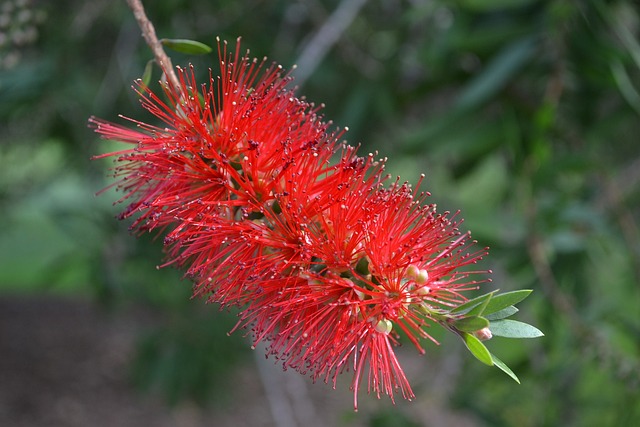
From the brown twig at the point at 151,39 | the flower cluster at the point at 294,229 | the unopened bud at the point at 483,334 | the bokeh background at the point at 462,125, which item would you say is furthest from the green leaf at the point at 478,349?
the bokeh background at the point at 462,125

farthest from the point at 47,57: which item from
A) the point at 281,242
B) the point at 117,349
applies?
the point at 117,349

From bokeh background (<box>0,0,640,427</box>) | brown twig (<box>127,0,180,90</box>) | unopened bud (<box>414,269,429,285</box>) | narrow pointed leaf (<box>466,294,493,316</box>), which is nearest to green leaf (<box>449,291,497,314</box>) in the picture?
narrow pointed leaf (<box>466,294,493,316</box>)

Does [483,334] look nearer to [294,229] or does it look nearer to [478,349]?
[478,349]

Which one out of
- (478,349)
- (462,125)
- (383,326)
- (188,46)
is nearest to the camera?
(478,349)

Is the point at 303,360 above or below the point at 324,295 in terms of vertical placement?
below

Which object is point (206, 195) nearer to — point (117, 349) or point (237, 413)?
point (237, 413)

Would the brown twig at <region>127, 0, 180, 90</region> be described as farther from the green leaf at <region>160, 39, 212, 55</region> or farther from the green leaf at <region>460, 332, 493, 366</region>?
the green leaf at <region>460, 332, 493, 366</region>

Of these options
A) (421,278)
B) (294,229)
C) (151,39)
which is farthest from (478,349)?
(151,39)
